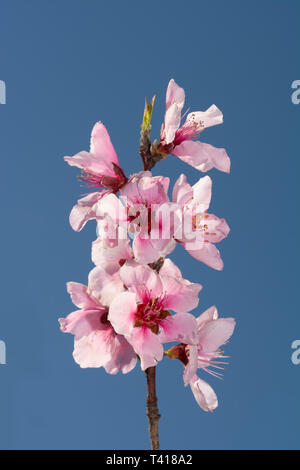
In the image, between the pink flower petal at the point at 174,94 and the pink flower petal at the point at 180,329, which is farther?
the pink flower petal at the point at 174,94

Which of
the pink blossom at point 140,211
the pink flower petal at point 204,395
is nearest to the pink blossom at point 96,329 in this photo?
the pink blossom at point 140,211

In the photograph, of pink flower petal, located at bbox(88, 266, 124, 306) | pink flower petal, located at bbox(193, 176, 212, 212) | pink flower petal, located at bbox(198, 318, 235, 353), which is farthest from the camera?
pink flower petal, located at bbox(193, 176, 212, 212)

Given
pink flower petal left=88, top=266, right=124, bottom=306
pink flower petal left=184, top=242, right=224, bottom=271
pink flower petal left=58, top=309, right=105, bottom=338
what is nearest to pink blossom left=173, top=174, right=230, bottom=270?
pink flower petal left=184, top=242, right=224, bottom=271

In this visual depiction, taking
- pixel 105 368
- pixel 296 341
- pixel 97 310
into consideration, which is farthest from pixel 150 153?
pixel 296 341

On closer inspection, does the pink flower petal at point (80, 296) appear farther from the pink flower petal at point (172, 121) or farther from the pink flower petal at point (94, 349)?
the pink flower petal at point (172, 121)

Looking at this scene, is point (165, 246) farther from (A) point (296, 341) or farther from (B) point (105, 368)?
(A) point (296, 341)

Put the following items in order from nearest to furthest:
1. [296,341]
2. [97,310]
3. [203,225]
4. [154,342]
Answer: [154,342] → [97,310] → [203,225] → [296,341]

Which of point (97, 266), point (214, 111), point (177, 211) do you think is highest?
point (214, 111)

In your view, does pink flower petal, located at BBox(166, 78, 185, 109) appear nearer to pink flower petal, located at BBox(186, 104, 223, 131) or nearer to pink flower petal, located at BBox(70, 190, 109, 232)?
pink flower petal, located at BBox(186, 104, 223, 131)
